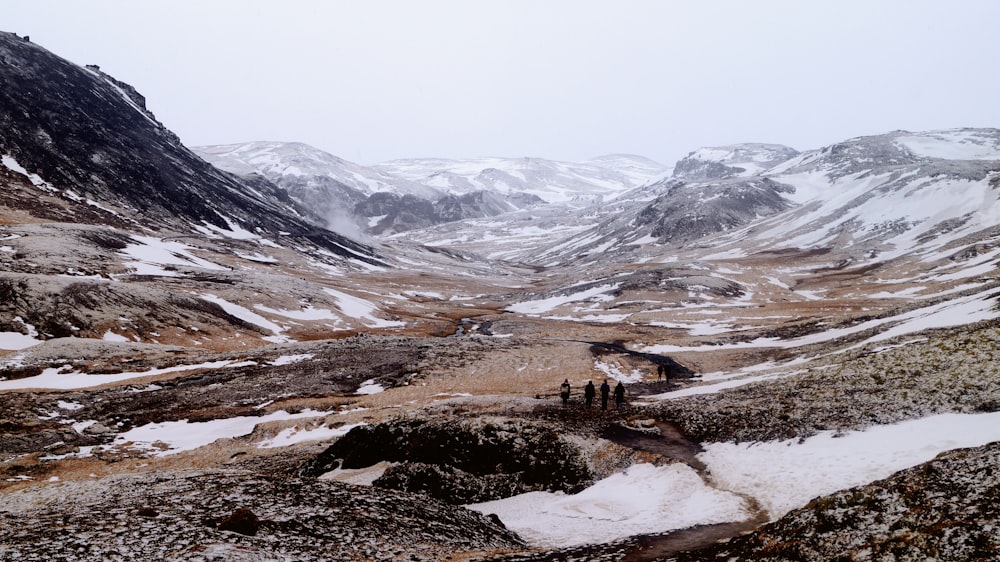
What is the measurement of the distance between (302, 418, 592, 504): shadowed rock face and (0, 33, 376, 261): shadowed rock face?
13493 cm

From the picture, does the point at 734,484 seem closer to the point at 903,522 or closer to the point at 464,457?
the point at 903,522

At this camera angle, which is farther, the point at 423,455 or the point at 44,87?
the point at 44,87

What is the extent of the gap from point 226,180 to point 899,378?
211m

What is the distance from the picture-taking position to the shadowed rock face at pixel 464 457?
2130cm

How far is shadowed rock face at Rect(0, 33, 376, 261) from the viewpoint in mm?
133750

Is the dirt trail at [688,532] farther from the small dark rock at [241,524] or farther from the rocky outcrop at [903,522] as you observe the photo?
the small dark rock at [241,524]

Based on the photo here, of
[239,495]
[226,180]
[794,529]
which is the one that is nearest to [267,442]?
[239,495]

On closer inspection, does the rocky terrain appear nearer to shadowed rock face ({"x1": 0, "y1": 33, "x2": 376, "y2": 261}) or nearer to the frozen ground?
the frozen ground

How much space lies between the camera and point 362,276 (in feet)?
465

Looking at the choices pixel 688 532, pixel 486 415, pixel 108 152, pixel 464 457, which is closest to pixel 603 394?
Answer: pixel 486 415

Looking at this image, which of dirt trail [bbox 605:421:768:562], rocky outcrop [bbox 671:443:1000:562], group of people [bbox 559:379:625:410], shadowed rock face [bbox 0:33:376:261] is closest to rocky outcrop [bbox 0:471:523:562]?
dirt trail [bbox 605:421:768:562]

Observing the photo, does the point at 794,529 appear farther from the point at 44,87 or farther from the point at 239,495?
the point at 44,87

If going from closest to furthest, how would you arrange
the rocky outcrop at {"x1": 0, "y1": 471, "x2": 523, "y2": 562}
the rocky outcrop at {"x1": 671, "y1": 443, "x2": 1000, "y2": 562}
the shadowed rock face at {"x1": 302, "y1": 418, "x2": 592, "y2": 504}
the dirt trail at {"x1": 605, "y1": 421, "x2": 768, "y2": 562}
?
the rocky outcrop at {"x1": 671, "y1": 443, "x2": 1000, "y2": 562} < the rocky outcrop at {"x1": 0, "y1": 471, "x2": 523, "y2": 562} < the dirt trail at {"x1": 605, "y1": 421, "x2": 768, "y2": 562} < the shadowed rock face at {"x1": 302, "y1": 418, "x2": 592, "y2": 504}

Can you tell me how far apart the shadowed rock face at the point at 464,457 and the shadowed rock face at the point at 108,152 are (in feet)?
443
